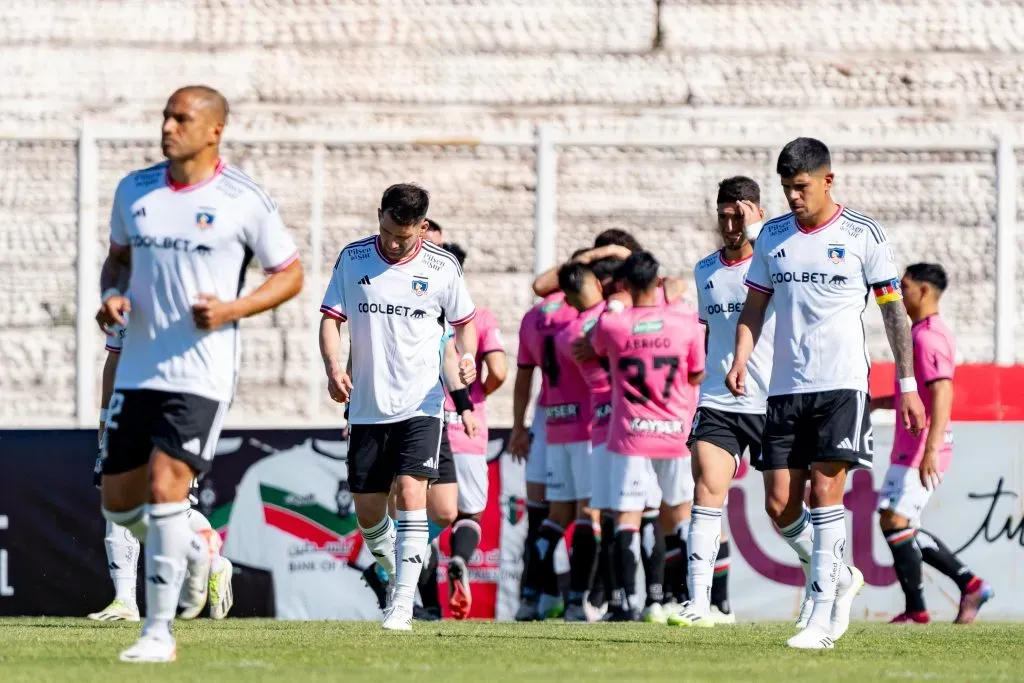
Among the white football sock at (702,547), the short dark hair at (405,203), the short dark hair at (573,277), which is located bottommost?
the white football sock at (702,547)

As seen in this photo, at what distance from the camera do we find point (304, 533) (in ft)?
45.5

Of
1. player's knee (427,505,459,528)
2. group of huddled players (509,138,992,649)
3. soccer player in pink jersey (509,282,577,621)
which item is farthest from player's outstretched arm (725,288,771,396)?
soccer player in pink jersey (509,282,577,621)

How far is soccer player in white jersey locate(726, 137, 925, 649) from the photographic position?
8.94 meters

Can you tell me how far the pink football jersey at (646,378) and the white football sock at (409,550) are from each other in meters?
2.47

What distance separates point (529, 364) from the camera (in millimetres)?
13383

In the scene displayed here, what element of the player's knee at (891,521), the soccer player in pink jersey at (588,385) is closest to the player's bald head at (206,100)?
the soccer player in pink jersey at (588,385)

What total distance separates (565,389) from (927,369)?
2619 mm

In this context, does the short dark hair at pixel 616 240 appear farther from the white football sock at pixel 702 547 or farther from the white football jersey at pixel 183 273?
the white football jersey at pixel 183 273

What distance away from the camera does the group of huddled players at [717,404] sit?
905 cm

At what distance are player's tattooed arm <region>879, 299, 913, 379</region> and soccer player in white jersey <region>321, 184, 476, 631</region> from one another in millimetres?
2559

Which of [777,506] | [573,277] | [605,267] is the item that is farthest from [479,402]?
[777,506]

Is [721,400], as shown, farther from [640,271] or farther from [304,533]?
[304,533]

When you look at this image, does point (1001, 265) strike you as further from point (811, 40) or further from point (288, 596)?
point (288, 596)

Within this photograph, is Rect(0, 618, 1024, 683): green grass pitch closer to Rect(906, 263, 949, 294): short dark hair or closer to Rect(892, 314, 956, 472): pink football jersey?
Rect(892, 314, 956, 472): pink football jersey
